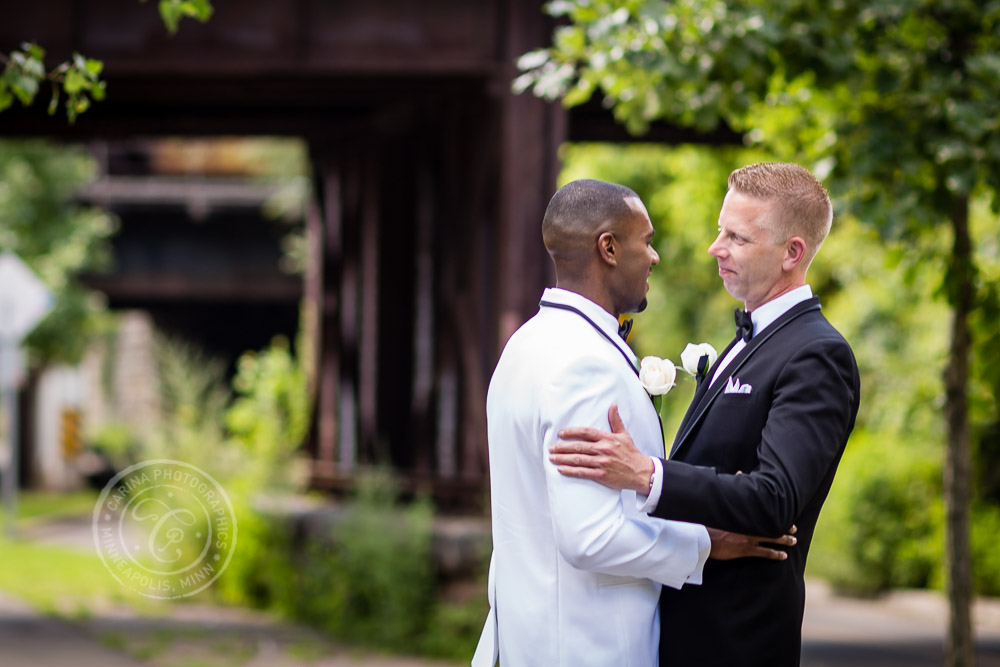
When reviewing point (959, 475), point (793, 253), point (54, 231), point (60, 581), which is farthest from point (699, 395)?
point (54, 231)

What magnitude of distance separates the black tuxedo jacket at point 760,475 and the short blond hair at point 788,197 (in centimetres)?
17

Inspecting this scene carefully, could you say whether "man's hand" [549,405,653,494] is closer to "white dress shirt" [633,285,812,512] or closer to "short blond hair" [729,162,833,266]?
"white dress shirt" [633,285,812,512]

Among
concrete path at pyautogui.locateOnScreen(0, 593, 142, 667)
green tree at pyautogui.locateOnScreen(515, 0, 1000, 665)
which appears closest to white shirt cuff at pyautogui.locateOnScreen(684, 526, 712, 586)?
green tree at pyautogui.locateOnScreen(515, 0, 1000, 665)

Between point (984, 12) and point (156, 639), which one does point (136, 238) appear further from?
point (984, 12)

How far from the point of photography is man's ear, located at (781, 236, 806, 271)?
302cm

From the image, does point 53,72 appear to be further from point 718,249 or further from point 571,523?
point 571,523

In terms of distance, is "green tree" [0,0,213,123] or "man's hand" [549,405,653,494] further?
"green tree" [0,0,213,123]

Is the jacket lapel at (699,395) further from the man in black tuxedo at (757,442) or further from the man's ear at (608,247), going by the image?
the man's ear at (608,247)

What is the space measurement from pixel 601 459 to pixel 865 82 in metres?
4.51

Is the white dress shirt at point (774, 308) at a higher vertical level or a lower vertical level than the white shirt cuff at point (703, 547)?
higher

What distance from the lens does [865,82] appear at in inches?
263

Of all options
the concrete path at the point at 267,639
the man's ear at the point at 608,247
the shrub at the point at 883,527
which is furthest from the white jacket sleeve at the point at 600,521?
the shrub at the point at 883,527

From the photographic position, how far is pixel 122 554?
1495 centimetres

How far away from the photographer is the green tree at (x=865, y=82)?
6.23 metres
